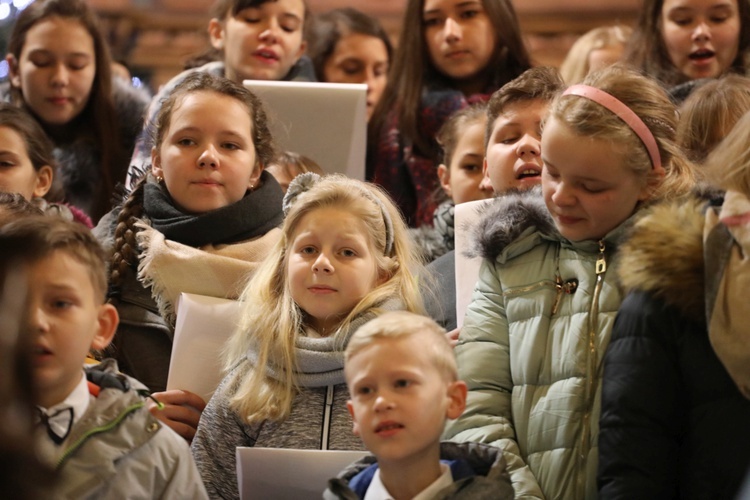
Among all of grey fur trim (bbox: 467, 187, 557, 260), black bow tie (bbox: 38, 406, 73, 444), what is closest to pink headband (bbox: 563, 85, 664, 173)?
grey fur trim (bbox: 467, 187, 557, 260)

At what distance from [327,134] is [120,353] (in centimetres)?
99

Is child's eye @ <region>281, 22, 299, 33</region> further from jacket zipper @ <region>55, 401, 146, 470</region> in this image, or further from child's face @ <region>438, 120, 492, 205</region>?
jacket zipper @ <region>55, 401, 146, 470</region>

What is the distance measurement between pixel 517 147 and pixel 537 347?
737 mm

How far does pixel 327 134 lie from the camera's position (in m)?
3.60

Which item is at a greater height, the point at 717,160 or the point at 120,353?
the point at 717,160

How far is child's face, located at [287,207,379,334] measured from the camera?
2619 mm

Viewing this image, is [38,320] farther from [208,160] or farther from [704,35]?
[704,35]

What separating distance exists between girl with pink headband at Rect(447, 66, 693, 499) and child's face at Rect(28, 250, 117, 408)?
0.77 meters

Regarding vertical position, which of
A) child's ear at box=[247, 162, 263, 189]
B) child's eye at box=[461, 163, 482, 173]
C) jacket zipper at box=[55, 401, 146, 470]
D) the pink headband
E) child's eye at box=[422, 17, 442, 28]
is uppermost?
child's eye at box=[422, 17, 442, 28]

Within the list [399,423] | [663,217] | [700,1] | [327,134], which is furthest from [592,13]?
[399,423]

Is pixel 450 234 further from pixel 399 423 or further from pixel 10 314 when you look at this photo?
pixel 10 314

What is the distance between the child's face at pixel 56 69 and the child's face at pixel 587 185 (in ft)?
6.81

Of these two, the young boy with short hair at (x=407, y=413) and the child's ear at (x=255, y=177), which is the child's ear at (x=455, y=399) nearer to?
the young boy with short hair at (x=407, y=413)

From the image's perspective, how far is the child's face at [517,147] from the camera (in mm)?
2980
